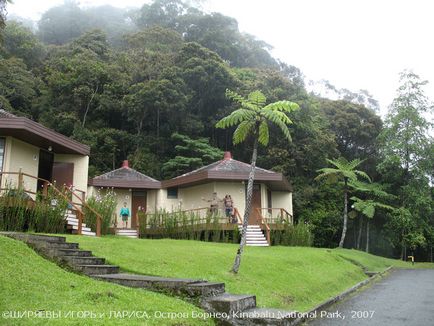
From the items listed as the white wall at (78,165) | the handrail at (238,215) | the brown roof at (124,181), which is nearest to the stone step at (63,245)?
the white wall at (78,165)

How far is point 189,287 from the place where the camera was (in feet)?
24.1

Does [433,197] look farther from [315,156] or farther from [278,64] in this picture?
[278,64]

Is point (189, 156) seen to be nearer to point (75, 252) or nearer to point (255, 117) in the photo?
point (255, 117)

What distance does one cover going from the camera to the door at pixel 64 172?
18094 mm

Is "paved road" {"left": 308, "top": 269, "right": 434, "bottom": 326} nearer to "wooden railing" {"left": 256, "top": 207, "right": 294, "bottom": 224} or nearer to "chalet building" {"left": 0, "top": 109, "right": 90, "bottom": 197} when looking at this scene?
"wooden railing" {"left": 256, "top": 207, "right": 294, "bottom": 224}

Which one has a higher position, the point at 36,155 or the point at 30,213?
the point at 36,155

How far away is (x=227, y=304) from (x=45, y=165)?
13291 mm

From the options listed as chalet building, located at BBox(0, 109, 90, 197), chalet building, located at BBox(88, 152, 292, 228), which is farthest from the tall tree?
chalet building, located at BBox(0, 109, 90, 197)

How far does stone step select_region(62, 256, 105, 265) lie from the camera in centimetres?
848

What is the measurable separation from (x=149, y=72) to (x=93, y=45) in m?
9.90

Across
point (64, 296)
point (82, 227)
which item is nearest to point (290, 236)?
point (82, 227)

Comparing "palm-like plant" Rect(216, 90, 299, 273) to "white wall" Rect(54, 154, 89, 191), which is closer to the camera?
"palm-like plant" Rect(216, 90, 299, 273)

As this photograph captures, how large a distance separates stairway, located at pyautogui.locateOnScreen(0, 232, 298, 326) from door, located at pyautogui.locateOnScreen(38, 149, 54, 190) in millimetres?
8585

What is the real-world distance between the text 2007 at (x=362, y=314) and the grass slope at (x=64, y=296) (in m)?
3.40
